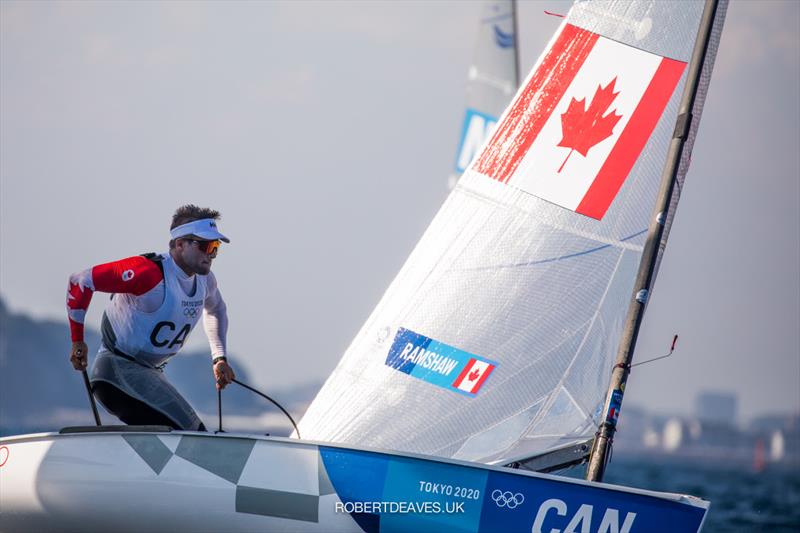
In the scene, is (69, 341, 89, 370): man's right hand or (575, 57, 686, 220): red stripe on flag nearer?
(69, 341, 89, 370): man's right hand

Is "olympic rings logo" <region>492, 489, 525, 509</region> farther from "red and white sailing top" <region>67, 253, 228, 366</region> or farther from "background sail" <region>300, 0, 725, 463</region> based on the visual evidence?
"red and white sailing top" <region>67, 253, 228, 366</region>

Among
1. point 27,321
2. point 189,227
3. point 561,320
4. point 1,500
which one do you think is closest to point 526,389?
point 561,320

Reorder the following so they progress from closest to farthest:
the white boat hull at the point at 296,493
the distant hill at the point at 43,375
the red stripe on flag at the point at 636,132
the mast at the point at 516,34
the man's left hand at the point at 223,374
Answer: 1. the white boat hull at the point at 296,493
2. the man's left hand at the point at 223,374
3. the red stripe on flag at the point at 636,132
4. the mast at the point at 516,34
5. the distant hill at the point at 43,375

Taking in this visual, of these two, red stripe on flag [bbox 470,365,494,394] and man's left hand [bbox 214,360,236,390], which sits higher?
red stripe on flag [bbox 470,365,494,394]

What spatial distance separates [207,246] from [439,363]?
1.46 metres

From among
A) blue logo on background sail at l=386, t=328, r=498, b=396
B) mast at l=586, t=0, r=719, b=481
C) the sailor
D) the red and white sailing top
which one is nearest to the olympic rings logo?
mast at l=586, t=0, r=719, b=481

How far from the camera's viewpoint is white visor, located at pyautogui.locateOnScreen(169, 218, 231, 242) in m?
5.52

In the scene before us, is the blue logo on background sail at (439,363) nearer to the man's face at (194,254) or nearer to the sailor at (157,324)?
the sailor at (157,324)

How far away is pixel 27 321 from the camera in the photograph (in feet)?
169

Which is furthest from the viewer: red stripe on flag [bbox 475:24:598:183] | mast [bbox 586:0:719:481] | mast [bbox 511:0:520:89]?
mast [bbox 511:0:520:89]

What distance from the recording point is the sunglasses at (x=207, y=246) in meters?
5.54

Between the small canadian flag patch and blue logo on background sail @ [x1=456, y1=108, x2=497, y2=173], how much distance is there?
8449 millimetres

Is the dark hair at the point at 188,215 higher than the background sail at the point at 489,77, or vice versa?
the background sail at the point at 489,77

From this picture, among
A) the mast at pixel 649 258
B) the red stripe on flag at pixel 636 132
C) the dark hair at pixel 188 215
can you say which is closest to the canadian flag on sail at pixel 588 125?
the red stripe on flag at pixel 636 132
